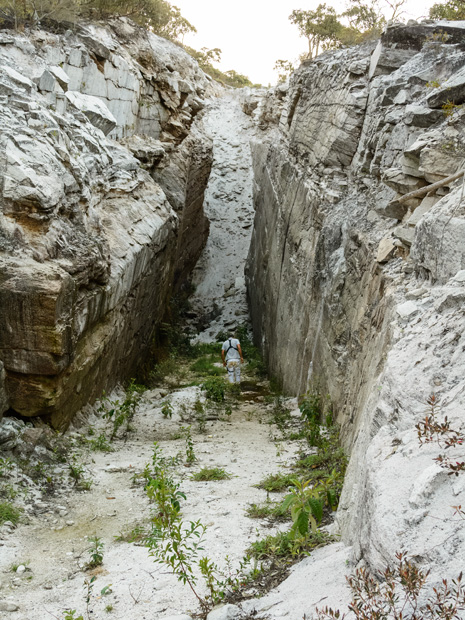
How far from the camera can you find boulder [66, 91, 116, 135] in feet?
33.1

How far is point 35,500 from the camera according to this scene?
191 inches

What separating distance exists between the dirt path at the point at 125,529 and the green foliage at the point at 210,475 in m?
0.11

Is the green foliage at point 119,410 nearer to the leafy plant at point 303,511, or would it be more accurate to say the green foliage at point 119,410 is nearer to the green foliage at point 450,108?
the leafy plant at point 303,511

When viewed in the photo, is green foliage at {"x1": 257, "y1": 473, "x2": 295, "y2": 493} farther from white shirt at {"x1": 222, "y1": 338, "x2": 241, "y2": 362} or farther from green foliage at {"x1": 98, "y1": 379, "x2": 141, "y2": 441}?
white shirt at {"x1": 222, "y1": 338, "x2": 241, "y2": 362}

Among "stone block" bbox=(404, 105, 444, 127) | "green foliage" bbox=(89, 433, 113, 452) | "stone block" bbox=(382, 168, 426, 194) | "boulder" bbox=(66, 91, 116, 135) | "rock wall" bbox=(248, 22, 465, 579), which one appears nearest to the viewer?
"rock wall" bbox=(248, 22, 465, 579)

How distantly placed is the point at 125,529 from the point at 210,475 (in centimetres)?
137

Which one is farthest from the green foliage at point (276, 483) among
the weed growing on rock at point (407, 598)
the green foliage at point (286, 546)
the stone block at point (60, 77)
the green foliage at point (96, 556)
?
the stone block at point (60, 77)

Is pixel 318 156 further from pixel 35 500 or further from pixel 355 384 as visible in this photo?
pixel 35 500

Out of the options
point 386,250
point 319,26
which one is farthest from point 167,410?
point 319,26

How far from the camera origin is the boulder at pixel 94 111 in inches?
397

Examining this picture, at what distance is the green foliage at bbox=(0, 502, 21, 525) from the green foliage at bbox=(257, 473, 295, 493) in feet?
7.47

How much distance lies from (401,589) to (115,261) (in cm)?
694

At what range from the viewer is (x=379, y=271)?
5.74m

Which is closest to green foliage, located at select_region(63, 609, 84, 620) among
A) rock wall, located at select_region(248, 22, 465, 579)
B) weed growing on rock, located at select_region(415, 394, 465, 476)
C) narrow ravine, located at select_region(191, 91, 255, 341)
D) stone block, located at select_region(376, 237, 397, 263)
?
rock wall, located at select_region(248, 22, 465, 579)
